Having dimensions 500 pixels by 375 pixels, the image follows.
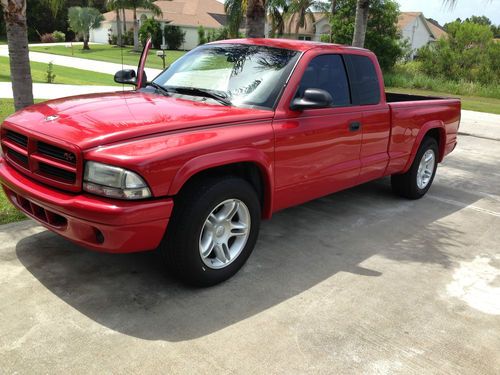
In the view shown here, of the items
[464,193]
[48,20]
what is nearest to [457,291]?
[464,193]

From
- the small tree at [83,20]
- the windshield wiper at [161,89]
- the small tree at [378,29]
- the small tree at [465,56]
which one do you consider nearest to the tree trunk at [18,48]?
the windshield wiper at [161,89]

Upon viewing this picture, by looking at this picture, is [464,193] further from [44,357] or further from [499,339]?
[44,357]

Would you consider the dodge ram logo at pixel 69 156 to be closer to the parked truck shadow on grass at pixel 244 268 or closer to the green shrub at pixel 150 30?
the parked truck shadow on grass at pixel 244 268

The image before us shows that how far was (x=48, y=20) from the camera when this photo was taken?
209 feet

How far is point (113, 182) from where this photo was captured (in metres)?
3.06

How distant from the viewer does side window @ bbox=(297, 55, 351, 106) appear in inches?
174

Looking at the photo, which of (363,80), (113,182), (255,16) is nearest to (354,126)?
(363,80)

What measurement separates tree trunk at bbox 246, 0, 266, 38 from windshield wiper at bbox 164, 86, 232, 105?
4.89m

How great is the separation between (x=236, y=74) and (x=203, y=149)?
4.16ft

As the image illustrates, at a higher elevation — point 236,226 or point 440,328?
point 236,226

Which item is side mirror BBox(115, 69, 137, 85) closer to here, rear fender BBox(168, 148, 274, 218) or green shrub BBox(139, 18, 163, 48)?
rear fender BBox(168, 148, 274, 218)

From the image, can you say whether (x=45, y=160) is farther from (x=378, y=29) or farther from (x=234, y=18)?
(x=378, y=29)

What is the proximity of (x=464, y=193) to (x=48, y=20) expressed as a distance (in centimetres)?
6735

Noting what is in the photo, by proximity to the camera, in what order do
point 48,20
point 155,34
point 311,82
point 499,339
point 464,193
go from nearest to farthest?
point 499,339
point 311,82
point 464,193
point 155,34
point 48,20
